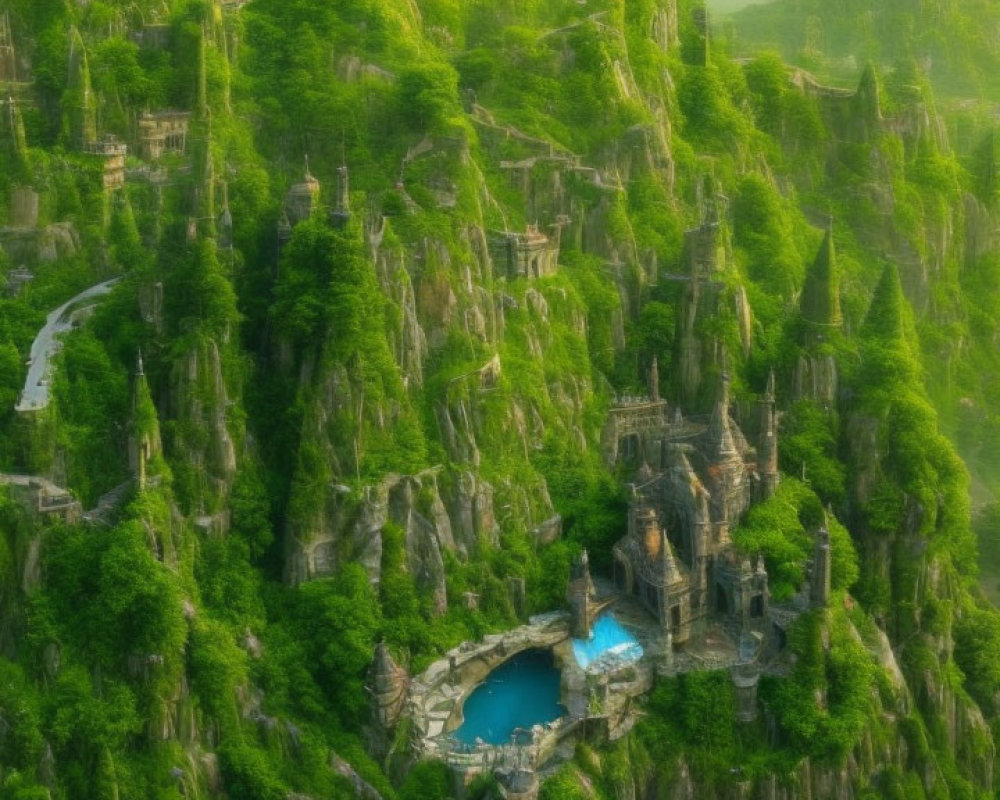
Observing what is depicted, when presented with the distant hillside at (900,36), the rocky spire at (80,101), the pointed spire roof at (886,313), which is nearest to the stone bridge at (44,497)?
the rocky spire at (80,101)

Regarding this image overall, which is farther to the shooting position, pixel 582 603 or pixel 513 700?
pixel 582 603

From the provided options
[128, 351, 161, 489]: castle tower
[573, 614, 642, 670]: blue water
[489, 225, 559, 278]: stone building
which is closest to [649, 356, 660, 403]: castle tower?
[489, 225, 559, 278]: stone building

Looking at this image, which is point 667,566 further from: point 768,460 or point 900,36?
point 900,36

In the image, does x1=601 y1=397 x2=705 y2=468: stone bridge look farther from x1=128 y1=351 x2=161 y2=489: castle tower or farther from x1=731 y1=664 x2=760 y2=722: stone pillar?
x1=128 y1=351 x2=161 y2=489: castle tower

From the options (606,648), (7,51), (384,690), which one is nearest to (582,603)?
(606,648)

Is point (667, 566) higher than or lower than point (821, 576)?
higher

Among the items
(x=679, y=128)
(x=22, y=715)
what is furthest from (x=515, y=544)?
(x=679, y=128)

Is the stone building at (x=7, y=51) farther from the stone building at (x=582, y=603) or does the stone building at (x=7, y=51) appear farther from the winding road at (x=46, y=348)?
the stone building at (x=582, y=603)
